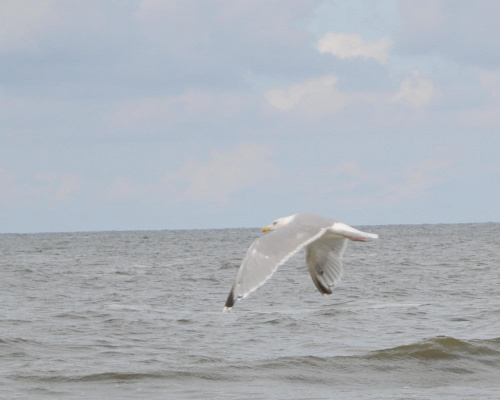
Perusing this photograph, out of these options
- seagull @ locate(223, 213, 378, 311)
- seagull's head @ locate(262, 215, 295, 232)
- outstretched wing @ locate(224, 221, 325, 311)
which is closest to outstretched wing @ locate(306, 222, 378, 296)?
seagull @ locate(223, 213, 378, 311)

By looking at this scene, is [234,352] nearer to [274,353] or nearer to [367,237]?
[274,353]

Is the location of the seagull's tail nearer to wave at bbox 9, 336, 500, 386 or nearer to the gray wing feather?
the gray wing feather

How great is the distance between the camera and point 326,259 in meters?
7.96

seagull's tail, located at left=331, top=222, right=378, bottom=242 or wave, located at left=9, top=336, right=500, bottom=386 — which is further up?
seagull's tail, located at left=331, top=222, right=378, bottom=242

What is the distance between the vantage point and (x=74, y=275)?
1227 inches

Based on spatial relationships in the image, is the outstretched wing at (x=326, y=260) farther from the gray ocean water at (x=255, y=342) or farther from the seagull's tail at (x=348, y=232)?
the gray ocean water at (x=255, y=342)

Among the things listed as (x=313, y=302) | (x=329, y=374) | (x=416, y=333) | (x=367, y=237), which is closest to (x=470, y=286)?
(x=313, y=302)

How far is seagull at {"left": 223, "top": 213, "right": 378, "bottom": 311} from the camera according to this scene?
620 cm

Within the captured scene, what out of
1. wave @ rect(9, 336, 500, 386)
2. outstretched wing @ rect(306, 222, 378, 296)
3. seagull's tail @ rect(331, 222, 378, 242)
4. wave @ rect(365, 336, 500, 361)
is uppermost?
seagull's tail @ rect(331, 222, 378, 242)

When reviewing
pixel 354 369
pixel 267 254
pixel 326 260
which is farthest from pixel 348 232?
pixel 354 369

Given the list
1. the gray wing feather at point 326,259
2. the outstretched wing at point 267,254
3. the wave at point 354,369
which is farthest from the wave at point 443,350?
the outstretched wing at point 267,254

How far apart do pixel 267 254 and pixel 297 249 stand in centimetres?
21

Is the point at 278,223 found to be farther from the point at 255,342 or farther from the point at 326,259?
the point at 255,342

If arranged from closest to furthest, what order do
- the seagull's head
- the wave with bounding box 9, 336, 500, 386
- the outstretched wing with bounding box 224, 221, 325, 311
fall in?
the outstretched wing with bounding box 224, 221, 325, 311
the seagull's head
the wave with bounding box 9, 336, 500, 386
